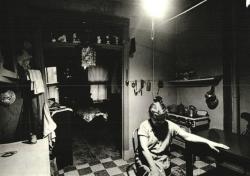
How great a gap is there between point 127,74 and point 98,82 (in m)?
4.09

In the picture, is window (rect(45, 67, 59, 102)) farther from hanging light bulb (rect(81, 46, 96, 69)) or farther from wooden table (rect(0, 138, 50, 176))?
wooden table (rect(0, 138, 50, 176))

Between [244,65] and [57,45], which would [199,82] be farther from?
[57,45]

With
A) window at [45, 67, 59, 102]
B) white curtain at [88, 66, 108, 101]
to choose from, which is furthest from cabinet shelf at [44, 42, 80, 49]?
white curtain at [88, 66, 108, 101]

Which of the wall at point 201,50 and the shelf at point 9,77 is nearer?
the shelf at point 9,77

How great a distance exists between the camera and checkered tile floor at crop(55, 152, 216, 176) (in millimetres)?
3949

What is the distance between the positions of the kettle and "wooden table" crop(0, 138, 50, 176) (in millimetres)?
3864

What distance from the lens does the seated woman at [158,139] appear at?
2252mm

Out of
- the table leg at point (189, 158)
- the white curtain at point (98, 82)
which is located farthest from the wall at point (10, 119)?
the white curtain at point (98, 82)

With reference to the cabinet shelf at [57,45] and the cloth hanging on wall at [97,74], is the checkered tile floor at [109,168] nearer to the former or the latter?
the cabinet shelf at [57,45]

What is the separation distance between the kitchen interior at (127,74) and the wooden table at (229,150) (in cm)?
2

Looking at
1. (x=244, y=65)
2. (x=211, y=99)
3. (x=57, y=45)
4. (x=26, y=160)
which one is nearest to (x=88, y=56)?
(x=57, y=45)

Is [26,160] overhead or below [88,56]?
below

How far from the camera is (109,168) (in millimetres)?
4184

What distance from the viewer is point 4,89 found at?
319cm
